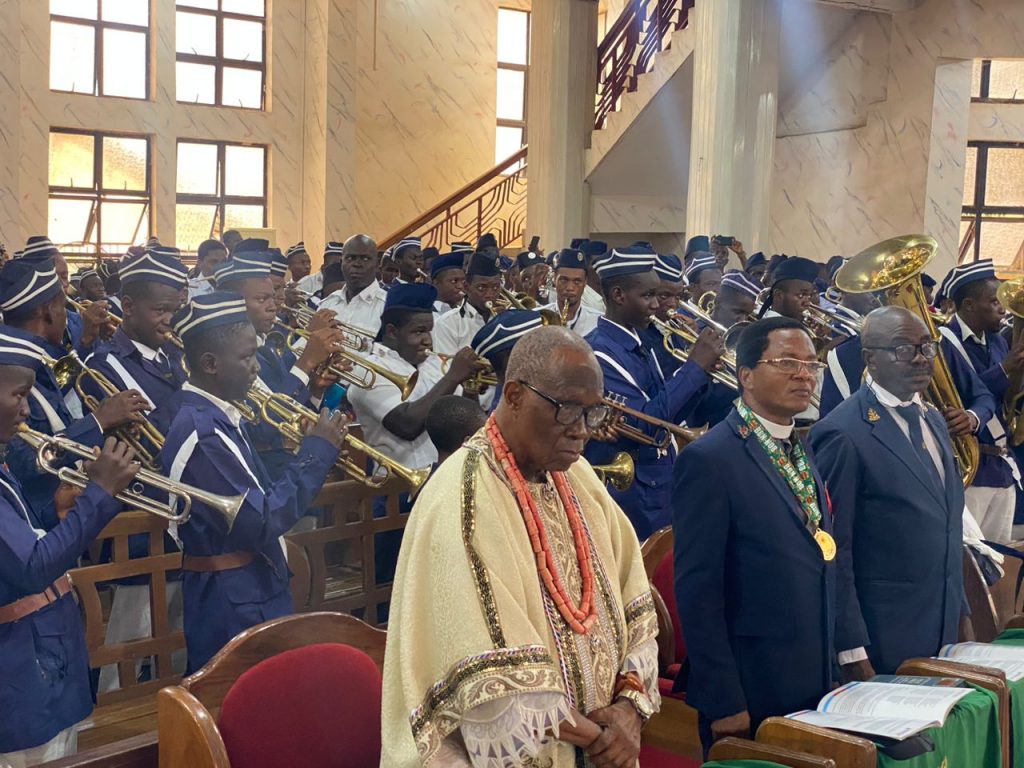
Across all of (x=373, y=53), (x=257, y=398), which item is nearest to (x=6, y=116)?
(x=373, y=53)

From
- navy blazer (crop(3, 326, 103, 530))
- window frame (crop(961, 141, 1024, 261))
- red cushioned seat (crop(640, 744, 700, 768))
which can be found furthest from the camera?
window frame (crop(961, 141, 1024, 261))

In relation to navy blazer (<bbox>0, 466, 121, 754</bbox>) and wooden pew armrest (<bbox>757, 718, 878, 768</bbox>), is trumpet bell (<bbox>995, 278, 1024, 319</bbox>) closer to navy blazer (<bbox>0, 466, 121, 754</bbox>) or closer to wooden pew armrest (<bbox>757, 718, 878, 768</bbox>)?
wooden pew armrest (<bbox>757, 718, 878, 768</bbox>)

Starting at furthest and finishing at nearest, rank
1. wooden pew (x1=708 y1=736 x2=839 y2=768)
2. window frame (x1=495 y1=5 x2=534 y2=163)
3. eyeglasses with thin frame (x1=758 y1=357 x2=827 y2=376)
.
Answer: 1. window frame (x1=495 y1=5 x2=534 y2=163)
2. eyeglasses with thin frame (x1=758 y1=357 x2=827 y2=376)
3. wooden pew (x1=708 y1=736 x2=839 y2=768)

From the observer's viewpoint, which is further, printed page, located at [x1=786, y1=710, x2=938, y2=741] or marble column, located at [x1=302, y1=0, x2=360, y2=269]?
marble column, located at [x1=302, y1=0, x2=360, y2=269]

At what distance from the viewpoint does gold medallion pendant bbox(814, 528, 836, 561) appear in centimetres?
323

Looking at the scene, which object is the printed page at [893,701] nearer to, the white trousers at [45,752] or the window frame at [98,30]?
the white trousers at [45,752]

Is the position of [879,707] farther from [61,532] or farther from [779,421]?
[61,532]

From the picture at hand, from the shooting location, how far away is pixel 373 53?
1884 cm

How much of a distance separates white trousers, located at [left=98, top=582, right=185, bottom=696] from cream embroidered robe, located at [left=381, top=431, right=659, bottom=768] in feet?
7.54

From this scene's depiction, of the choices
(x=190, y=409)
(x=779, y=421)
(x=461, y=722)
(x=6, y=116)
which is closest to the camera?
(x=461, y=722)

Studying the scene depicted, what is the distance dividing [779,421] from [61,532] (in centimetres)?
198

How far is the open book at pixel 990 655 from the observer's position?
3510 mm

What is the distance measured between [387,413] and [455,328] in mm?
2511

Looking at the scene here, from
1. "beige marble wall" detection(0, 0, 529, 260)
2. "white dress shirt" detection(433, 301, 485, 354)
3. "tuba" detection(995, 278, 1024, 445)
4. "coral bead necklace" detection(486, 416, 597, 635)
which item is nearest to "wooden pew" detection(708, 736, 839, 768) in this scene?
"coral bead necklace" detection(486, 416, 597, 635)
